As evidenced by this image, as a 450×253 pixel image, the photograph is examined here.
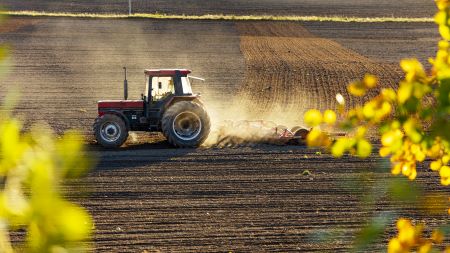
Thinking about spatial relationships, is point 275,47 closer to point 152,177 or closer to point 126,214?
point 152,177

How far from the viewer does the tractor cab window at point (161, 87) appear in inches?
642

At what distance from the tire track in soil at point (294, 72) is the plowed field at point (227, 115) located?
0.20 ft

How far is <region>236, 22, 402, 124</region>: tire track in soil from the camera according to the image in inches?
883

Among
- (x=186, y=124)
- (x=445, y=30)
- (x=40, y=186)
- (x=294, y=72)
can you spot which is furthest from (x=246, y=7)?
(x=40, y=186)

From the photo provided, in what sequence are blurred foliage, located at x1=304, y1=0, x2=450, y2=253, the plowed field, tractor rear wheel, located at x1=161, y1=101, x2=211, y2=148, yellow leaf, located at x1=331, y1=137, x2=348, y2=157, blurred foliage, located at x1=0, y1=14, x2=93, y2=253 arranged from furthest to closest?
tractor rear wheel, located at x1=161, y1=101, x2=211, y2=148, the plowed field, yellow leaf, located at x1=331, y1=137, x2=348, y2=157, blurred foliage, located at x1=304, y1=0, x2=450, y2=253, blurred foliage, located at x1=0, y1=14, x2=93, y2=253

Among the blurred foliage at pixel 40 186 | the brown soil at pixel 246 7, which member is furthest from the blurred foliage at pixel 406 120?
the brown soil at pixel 246 7

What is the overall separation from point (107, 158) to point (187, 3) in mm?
33686

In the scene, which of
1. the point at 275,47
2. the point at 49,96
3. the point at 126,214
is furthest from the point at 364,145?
the point at 275,47

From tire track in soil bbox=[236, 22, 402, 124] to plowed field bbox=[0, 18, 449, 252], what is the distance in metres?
0.06

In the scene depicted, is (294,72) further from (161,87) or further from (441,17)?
(441,17)

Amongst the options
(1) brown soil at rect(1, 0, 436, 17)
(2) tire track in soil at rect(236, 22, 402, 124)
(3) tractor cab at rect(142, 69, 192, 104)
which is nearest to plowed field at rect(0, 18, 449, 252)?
(2) tire track in soil at rect(236, 22, 402, 124)

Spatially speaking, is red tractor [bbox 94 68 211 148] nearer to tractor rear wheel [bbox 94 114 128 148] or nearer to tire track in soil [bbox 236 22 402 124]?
tractor rear wheel [bbox 94 114 128 148]

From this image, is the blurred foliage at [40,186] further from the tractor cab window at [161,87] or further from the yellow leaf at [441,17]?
the tractor cab window at [161,87]

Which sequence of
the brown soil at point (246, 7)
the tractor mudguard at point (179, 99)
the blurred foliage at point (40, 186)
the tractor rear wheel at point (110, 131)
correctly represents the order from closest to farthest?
the blurred foliage at point (40, 186) → the tractor mudguard at point (179, 99) → the tractor rear wheel at point (110, 131) → the brown soil at point (246, 7)
